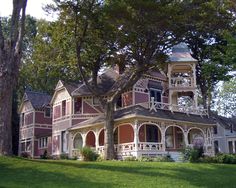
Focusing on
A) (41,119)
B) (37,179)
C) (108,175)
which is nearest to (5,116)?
(37,179)

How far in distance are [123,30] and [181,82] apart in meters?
12.6

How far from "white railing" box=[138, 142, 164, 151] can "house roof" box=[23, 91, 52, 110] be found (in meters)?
21.2

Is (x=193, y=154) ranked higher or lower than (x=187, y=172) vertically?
higher

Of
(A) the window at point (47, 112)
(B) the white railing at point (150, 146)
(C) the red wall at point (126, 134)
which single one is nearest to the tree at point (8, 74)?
(B) the white railing at point (150, 146)

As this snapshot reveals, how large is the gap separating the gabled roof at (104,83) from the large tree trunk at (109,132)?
6.75m

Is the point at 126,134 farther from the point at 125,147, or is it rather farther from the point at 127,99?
the point at 127,99

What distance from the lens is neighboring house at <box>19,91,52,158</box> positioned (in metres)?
46.1

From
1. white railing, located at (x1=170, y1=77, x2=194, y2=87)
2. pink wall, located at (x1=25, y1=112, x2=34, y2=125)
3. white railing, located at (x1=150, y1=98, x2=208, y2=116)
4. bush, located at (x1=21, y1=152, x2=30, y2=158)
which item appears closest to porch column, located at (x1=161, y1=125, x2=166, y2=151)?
white railing, located at (x1=150, y1=98, x2=208, y2=116)

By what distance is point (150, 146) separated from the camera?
1189 inches

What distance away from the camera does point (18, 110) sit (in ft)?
171

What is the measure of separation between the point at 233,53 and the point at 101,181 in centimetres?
1194

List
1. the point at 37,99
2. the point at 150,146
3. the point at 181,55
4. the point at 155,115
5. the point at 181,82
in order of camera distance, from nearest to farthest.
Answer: the point at 150,146 → the point at 155,115 → the point at 181,82 → the point at 181,55 → the point at 37,99

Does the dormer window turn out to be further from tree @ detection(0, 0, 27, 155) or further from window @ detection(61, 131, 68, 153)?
tree @ detection(0, 0, 27, 155)

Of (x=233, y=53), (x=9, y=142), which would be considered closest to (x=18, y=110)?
(x=9, y=142)
